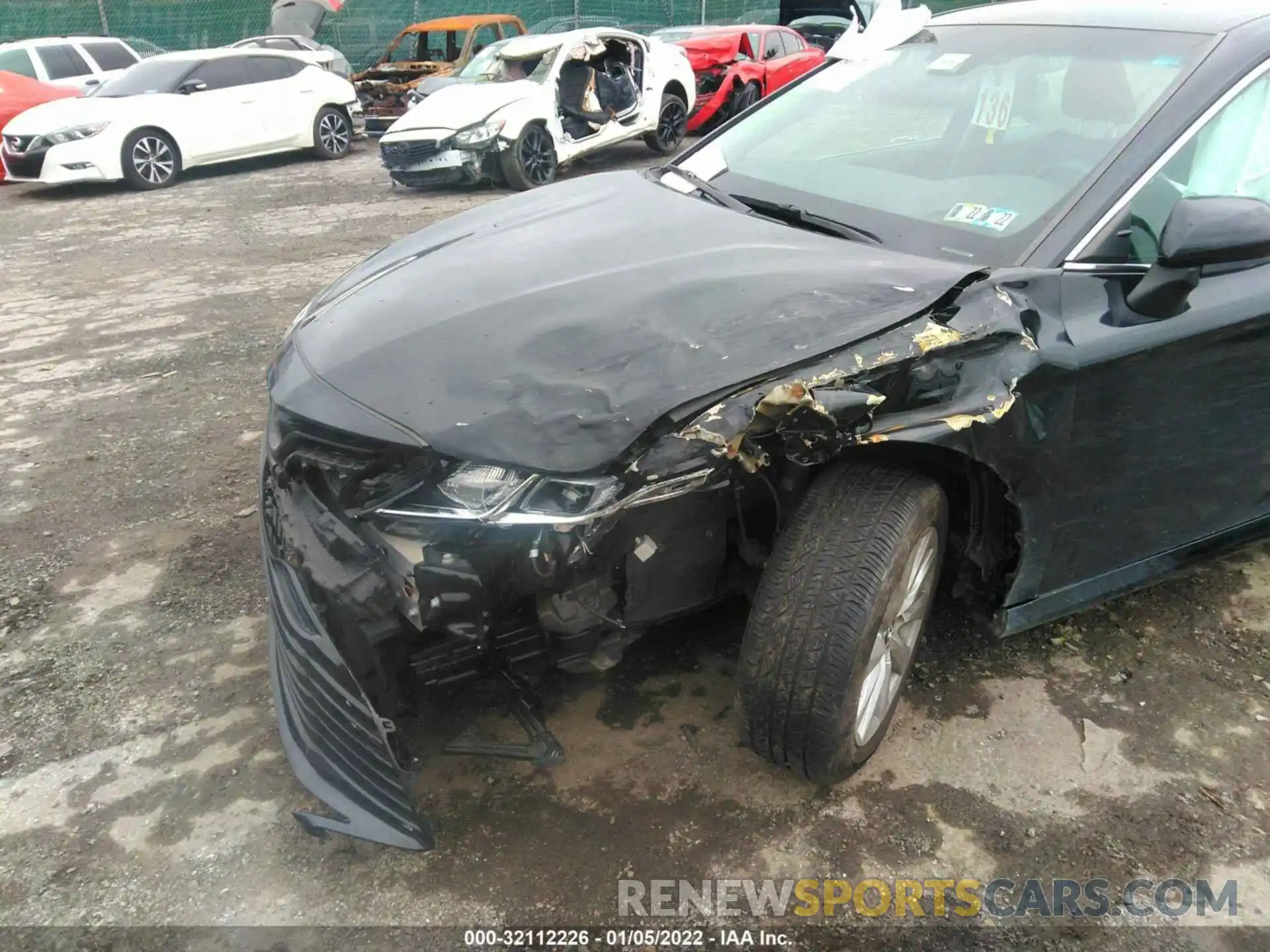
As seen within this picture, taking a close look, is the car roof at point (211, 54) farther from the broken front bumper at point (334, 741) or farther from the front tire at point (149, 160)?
the broken front bumper at point (334, 741)

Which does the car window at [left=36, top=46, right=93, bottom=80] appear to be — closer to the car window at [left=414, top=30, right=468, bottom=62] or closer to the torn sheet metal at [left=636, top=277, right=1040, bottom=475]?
the car window at [left=414, top=30, right=468, bottom=62]

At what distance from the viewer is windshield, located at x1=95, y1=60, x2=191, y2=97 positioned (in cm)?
1078

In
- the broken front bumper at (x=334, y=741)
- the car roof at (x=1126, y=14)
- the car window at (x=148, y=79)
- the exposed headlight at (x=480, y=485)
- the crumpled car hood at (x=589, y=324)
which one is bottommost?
the broken front bumper at (x=334, y=741)

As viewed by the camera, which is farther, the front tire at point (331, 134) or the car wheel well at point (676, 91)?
the front tire at point (331, 134)

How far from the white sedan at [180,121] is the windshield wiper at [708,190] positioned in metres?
9.56

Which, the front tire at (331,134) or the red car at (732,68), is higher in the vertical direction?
the red car at (732,68)

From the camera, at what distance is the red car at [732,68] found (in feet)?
42.4

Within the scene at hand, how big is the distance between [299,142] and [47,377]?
27.0 ft

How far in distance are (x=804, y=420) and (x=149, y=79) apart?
11.9 meters

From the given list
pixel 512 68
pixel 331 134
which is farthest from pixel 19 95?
pixel 512 68

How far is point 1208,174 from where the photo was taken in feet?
7.66

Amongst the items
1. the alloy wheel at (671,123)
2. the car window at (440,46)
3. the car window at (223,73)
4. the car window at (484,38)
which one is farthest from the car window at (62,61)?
the alloy wheel at (671,123)

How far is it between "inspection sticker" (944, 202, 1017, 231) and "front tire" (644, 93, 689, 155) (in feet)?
32.0

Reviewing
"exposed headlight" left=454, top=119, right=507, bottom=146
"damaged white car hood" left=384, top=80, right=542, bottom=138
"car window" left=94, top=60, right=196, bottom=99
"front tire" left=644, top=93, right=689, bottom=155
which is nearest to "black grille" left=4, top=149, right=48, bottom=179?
"car window" left=94, top=60, right=196, bottom=99
